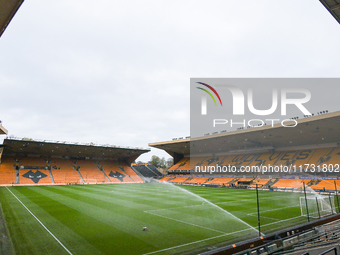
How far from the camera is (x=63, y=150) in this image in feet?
179

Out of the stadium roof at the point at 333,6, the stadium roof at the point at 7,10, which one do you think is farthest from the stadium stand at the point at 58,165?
the stadium roof at the point at 333,6

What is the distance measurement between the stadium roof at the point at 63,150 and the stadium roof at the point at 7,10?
45685 mm

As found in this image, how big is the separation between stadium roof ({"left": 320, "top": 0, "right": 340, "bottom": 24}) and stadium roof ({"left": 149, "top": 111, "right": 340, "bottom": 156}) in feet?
97.8

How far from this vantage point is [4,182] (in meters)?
42.5

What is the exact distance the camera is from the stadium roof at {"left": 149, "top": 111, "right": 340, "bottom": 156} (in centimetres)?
3459

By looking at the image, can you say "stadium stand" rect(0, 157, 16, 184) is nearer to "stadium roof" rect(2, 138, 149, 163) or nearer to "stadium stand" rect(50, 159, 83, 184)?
"stadium roof" rect(2, 138, 149, 163)

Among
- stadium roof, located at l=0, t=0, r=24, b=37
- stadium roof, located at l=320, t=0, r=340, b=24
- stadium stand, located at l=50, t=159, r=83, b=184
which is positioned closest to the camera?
stadium roof, located at l=0, t=0, r=24, b=37

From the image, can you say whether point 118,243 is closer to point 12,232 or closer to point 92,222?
point 92,222

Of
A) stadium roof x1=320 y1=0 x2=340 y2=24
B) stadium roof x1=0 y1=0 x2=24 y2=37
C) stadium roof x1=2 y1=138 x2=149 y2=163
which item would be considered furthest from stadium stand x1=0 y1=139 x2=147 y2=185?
stadium roof x1=320 y1=0 x2=340 y2=24

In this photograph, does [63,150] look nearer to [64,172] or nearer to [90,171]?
[64,172]

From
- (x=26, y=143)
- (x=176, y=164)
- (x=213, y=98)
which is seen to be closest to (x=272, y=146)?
(x=213, y=98)

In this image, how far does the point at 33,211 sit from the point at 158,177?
2037 inches

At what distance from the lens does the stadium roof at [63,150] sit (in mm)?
46969

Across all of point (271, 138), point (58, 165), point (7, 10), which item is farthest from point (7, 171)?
point (271, 138)
